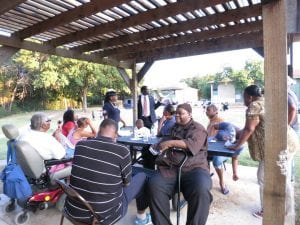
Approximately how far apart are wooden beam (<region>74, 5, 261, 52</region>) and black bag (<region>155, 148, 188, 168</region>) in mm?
2172

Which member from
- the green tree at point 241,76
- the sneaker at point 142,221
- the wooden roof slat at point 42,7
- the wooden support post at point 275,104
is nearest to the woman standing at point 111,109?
the wooden roof slat at point 42,7

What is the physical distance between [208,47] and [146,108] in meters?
1.91

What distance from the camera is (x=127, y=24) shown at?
4.17 meters

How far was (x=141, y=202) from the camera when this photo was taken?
2.98 meters

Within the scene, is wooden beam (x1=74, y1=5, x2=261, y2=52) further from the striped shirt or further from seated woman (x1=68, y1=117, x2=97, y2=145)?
the striped shirt

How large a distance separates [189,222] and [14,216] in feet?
6.90

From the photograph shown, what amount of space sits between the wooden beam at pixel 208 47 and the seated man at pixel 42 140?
365 centimetres

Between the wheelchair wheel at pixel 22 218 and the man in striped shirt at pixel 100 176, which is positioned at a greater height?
the man in striped shirt at pixel 100 176

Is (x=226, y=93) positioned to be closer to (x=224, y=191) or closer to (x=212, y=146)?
(x=224, y=191)

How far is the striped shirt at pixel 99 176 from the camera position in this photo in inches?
83.1

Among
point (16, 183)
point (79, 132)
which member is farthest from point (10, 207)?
point (79, 132)

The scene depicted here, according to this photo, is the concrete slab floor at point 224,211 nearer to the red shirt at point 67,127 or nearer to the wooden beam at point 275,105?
the red shirt at point 67,127

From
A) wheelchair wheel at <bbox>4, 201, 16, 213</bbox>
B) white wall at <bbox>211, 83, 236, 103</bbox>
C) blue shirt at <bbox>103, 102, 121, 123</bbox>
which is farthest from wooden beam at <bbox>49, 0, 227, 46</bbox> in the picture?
white wall at <bbox>211, 83, 236, 103</bbox>

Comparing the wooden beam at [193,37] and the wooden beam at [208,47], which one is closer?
the wooden beam at [193,37]
